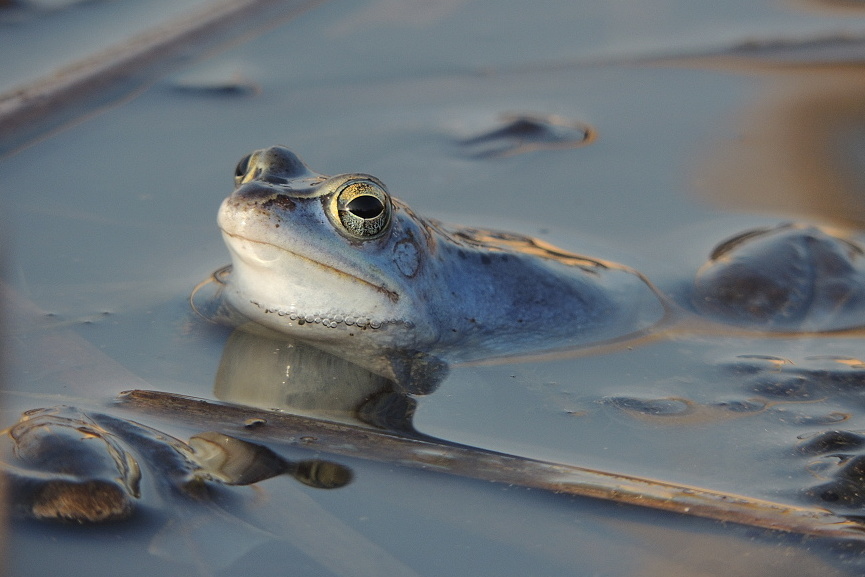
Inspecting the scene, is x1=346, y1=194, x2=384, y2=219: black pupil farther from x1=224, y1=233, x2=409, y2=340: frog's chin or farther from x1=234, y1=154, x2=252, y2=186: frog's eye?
x1=234, y1=154, x2=252, y2=186: frog's eye

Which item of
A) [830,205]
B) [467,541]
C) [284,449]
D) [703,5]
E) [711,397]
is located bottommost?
[467,541]

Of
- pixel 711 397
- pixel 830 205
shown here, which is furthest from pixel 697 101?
pixel 711 397

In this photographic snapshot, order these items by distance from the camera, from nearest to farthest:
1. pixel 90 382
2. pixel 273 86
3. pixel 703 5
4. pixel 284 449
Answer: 1. pixel 284 449
2. pixel 90 382
3. pixel 273 86
4. pixel 703 5

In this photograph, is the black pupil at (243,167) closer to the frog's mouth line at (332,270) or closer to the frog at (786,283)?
the frog's mouth line at (332,270)

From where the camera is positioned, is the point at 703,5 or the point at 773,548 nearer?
the point at 773,548

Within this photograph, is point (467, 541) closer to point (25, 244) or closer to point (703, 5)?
point (25, 244)

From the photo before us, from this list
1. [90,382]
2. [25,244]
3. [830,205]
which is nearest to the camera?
[90,382]
